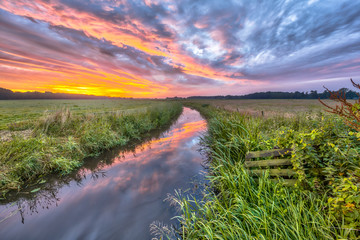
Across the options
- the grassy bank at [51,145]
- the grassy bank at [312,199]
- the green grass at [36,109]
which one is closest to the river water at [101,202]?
the grassy bank at [51,145]

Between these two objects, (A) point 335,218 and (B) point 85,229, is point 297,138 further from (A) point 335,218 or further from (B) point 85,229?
(B) point 85,229

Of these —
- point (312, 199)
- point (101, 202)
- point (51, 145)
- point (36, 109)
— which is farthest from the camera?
point (36, 109)

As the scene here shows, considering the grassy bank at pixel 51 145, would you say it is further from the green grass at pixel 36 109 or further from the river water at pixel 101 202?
the green grass at pixel 36 109

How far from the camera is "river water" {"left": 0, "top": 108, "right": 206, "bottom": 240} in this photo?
367cm

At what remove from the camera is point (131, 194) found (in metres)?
5.05

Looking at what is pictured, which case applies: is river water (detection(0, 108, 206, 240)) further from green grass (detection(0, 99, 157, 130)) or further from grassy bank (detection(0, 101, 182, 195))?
green grass (detection(0, 99, 157, 130))

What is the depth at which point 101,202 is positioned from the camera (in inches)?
184

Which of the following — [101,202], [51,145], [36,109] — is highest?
[36,109]

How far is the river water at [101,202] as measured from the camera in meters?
3.67

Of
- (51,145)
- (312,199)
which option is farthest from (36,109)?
(312,199)

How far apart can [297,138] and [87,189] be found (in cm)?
704

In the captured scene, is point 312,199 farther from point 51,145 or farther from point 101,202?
point 51,145

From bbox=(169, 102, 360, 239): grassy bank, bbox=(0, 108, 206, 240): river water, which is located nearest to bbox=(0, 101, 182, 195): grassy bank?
bbox=(0, 108, 206, 240): river water

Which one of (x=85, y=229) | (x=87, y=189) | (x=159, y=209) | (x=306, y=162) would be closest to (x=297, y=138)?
(x=306, y=162)
